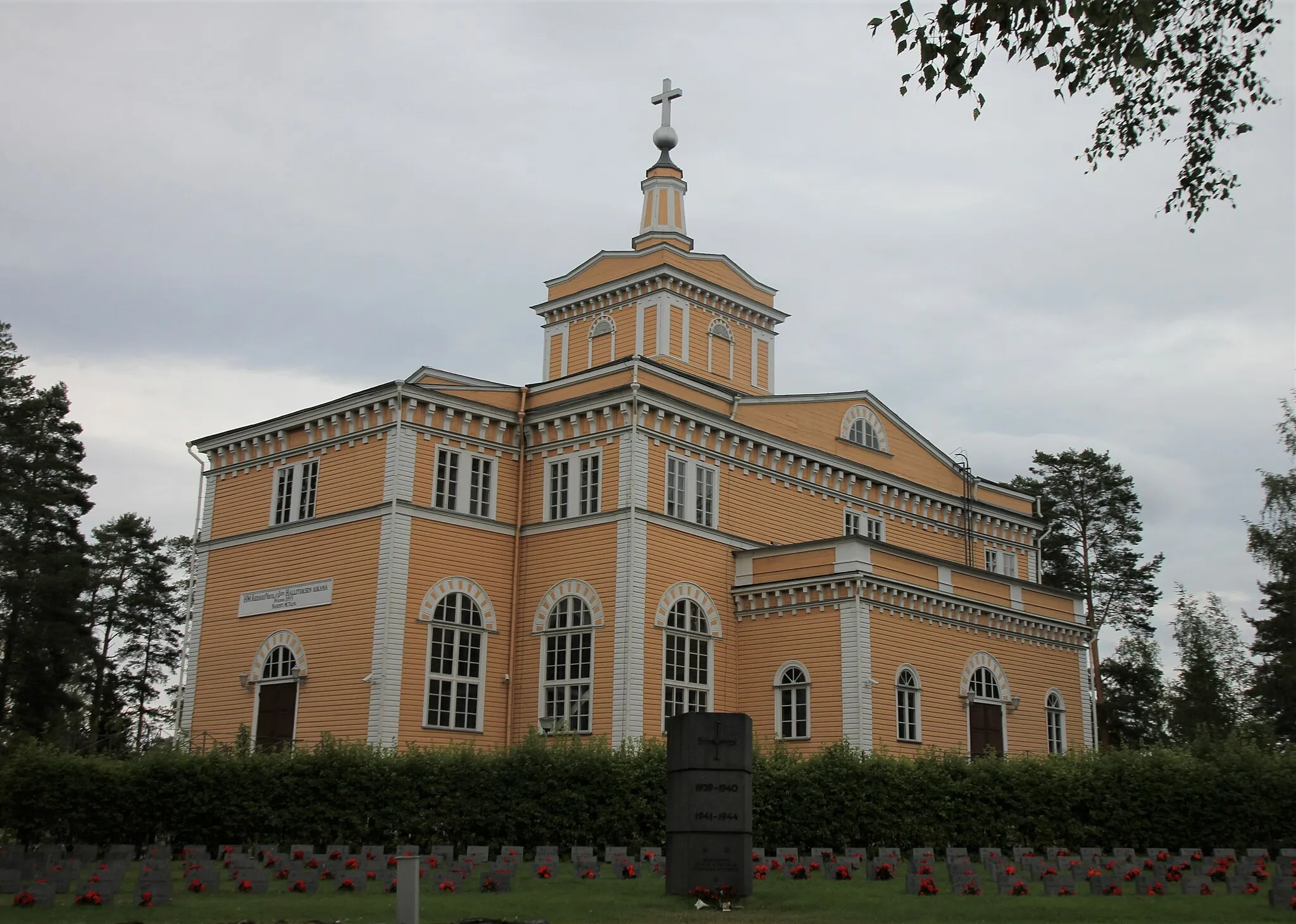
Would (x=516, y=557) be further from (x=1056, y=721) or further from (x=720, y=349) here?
(x=1056, y=721)

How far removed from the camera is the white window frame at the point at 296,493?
3544 cm

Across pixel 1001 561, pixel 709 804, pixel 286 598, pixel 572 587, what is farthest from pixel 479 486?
pixel 1001 561

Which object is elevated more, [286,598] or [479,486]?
[479,486]

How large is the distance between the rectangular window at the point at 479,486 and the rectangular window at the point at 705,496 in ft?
18.1

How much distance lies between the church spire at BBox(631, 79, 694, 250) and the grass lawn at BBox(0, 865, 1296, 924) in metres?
27.7

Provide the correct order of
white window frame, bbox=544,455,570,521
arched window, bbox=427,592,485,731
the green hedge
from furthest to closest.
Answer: white window frame, bbox=544,455,570,521 → arched window, bbox=427,592,485,731 → the green hedge

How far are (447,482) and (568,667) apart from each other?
5678 millimetres

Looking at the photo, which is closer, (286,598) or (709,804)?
(709,804)

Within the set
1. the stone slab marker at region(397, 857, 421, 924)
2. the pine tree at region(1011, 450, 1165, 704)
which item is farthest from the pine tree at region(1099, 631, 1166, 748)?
the stone slab marker at region(397, 857, 421, 924)

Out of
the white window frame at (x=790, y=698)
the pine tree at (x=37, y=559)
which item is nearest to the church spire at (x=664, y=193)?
the white window frame at (x=790, y=698)

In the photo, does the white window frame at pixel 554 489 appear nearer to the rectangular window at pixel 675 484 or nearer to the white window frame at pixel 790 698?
the rectangular window at pixel 675 484

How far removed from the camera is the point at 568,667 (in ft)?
109

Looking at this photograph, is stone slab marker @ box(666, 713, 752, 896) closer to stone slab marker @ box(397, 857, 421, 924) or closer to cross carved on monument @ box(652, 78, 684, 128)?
stone slab marker @ box(397, 857, 421, 924)

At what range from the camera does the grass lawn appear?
55.0 feet
